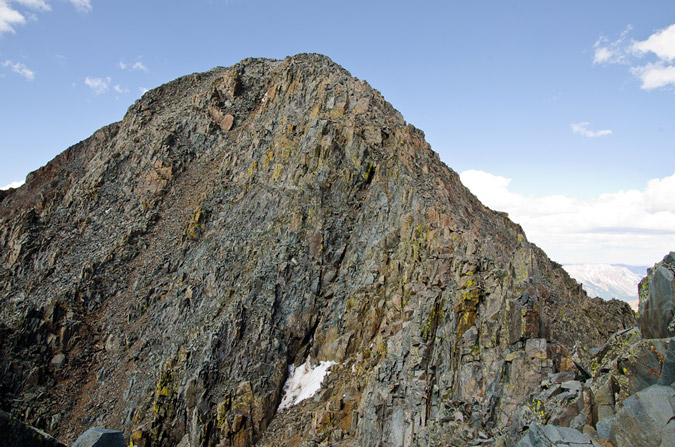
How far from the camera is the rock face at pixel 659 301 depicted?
8.96 meters

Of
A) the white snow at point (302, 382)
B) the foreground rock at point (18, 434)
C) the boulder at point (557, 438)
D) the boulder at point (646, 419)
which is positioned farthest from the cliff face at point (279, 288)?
the foreground rock at point (18, 434)

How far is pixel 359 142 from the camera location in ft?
115

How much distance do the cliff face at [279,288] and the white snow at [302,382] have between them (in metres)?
0.64

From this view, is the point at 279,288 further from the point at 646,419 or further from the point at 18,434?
the point at 646,419

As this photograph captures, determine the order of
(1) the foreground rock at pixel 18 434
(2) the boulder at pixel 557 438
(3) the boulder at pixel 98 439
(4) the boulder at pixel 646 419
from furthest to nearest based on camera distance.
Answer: (2) the boulder at pixel 557 438 < (4) the boulder at pixel 646 419 < (3) the boulder at pixel 98 439 < (1) the foreground rock at pixel 18 434

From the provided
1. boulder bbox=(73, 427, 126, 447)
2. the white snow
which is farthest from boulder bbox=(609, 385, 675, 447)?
the white snow

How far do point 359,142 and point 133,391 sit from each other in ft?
84.4

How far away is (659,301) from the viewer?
9219 mm

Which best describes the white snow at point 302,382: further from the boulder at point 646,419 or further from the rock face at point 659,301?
the boulder at point 646,419

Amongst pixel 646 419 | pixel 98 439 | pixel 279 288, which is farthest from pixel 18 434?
pixel 279 288

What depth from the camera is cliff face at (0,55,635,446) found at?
19141mm

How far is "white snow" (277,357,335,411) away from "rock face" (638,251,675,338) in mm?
21353

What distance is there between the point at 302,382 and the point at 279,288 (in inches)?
273

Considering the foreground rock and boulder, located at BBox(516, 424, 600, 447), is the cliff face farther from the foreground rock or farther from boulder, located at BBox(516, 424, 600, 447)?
the foreground rock
